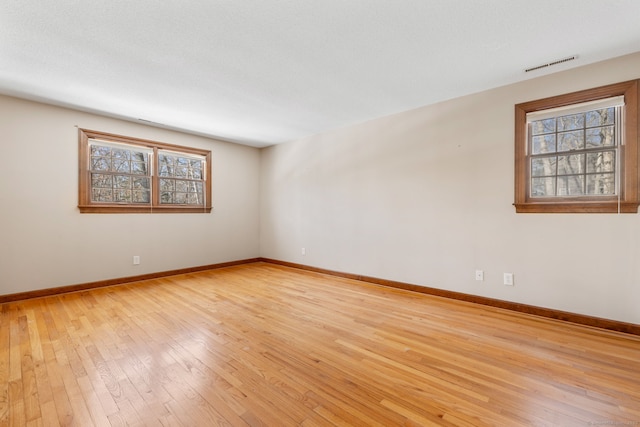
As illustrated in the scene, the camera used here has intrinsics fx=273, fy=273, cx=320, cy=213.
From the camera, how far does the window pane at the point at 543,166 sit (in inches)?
108

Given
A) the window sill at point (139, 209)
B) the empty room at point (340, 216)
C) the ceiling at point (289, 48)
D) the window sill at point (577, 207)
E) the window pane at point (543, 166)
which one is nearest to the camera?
the empty room at point (340, 216)

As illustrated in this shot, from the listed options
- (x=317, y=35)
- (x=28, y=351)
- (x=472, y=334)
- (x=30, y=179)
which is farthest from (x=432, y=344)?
(x=30, y=179)

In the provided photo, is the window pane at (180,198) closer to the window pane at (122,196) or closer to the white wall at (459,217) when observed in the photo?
the window pane at (122,196)

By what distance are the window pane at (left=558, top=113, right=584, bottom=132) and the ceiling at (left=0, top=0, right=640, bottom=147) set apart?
1.60ft

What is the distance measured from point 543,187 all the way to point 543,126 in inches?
24.8

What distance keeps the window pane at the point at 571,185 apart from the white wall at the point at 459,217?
0.79ft

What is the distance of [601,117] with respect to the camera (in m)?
2.54

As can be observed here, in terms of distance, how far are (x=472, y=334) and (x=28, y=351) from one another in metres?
3.54

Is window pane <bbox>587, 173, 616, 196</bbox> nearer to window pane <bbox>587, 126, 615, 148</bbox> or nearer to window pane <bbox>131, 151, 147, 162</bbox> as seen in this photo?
window pane <bbox>587, 126, 615, 148</bbox>

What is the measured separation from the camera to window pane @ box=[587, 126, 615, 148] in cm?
249

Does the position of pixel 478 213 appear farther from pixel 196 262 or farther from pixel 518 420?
pixel 196 262

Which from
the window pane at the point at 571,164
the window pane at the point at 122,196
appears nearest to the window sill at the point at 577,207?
the window pane at the point at 571,164

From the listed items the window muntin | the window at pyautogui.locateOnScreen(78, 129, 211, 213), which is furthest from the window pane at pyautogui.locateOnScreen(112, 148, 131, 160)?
the window muntin

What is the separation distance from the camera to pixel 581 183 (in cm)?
262
